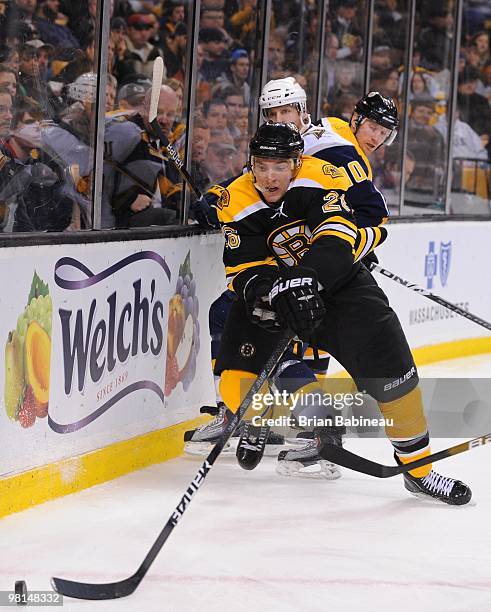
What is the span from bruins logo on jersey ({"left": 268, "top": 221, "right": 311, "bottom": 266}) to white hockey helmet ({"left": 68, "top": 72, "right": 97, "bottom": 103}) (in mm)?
839

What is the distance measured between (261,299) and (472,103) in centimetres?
441

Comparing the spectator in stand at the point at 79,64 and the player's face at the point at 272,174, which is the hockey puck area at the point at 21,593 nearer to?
the player's face at the point at 272,174

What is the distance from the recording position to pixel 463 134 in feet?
24.9

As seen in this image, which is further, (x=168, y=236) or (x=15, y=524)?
(x=168, y=236)

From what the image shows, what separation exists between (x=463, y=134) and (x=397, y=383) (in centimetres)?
417

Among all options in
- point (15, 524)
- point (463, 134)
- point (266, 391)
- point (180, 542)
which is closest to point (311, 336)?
point (266, 391)

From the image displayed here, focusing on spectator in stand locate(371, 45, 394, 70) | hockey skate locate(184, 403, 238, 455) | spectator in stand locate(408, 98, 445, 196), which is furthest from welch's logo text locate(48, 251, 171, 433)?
spectator in stand locate(408, 98, 445, 196)

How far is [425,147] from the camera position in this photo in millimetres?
7191

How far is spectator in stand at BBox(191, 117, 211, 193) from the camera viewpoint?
4930 millimetres

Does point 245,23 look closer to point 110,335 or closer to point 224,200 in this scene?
point 224,200

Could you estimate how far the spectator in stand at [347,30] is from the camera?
6.22 m

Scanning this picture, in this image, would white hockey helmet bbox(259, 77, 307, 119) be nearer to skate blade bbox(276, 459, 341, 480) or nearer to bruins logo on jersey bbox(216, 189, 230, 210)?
bruins logo on jersey bbox(216, 189, 230, 210)

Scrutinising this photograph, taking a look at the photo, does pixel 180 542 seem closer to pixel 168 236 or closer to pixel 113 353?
pixel 113 353

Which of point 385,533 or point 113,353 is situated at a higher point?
point 113,353
